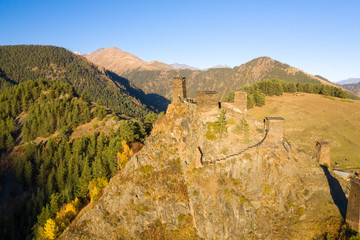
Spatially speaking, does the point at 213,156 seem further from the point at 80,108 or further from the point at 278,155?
the point at 80,108

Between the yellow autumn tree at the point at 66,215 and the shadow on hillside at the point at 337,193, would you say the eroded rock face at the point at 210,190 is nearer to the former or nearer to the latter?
the shadow on hillside at the point at 337,193

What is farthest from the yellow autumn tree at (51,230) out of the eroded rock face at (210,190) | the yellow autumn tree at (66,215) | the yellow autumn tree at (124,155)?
the yellow autumn tree at (124,155)

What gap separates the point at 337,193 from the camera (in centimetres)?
3148

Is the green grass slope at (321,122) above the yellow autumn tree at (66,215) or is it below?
above

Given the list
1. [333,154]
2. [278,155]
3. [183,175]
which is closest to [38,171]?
[183,175]

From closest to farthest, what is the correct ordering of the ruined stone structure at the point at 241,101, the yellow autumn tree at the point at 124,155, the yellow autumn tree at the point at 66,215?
the ruined stone structure at the point at 241,101 < the yellow autumn tree at the point at 66,215 < the yellow autumn tree at the point at 124,155

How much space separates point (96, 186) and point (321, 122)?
73.8 m

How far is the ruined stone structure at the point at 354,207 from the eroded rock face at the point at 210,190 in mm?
2375

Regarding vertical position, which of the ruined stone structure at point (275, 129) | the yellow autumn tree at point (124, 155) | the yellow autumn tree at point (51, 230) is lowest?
the yellow autumn tree at point (51, 230)

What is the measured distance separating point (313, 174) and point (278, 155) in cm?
608

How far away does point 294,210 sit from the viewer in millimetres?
30531

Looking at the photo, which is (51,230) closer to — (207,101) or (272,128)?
(207,101)

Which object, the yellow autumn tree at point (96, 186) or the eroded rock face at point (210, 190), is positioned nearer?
the eroded rock face at point (210, 190)

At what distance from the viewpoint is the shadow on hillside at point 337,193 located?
94.6 ft
